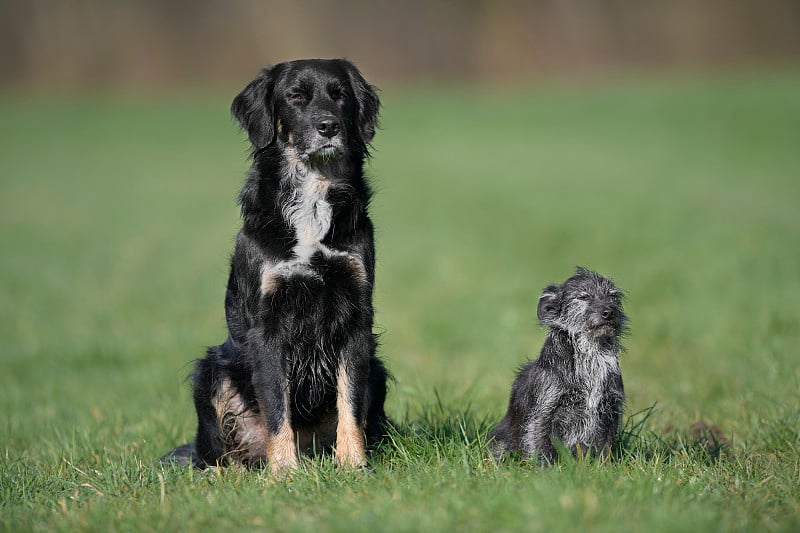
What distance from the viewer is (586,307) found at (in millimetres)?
5480

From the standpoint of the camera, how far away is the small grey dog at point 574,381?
5.38 m

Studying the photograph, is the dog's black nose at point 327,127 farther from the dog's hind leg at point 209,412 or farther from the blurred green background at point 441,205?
the dog's hind leg at point 209,412

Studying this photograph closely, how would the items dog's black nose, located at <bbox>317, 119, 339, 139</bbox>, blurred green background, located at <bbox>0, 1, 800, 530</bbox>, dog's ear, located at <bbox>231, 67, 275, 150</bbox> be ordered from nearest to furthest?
dog's black nose, located at <bbox>317, 119, 339, 139</bbox> → dog's ear, located at <bbox>231, 67, 275, 150</bbox> → blurred green background, located at <bbox>0, 1, 800, 530</bbox>

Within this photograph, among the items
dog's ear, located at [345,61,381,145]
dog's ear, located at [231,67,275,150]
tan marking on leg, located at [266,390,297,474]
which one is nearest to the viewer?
tan marking on leg, located at [266,390,297,474]

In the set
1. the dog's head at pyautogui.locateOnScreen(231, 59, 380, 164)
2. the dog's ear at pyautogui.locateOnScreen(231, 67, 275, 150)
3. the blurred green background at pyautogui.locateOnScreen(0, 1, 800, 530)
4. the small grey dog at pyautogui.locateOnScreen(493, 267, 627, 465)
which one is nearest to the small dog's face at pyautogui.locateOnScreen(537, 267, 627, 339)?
the small grey dog at pyautogui.locateOnScreen(493, 267, 627, 465)

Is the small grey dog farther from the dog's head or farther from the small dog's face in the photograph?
the dog's head

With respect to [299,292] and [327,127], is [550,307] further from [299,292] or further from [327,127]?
[327,127]

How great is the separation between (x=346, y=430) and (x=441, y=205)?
17.0 m

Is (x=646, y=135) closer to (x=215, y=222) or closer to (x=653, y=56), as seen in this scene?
(x=215, y=222)

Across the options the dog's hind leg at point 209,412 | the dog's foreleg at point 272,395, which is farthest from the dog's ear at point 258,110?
the dog's hind leg at point 209,412

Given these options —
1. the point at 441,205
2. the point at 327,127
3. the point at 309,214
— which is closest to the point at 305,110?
the point at 327,127

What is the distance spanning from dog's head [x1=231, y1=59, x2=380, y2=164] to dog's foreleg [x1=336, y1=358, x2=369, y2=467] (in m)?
1.29

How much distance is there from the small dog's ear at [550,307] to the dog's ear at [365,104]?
156cm

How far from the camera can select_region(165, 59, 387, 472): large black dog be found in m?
5.61
